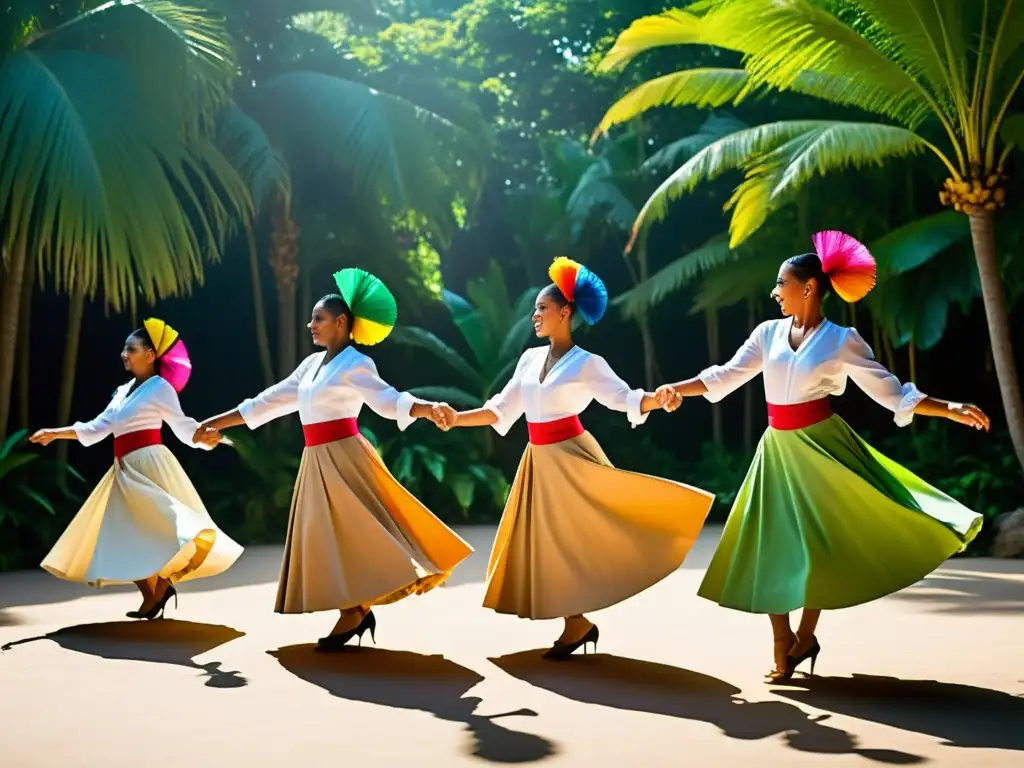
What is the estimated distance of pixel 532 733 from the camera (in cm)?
443

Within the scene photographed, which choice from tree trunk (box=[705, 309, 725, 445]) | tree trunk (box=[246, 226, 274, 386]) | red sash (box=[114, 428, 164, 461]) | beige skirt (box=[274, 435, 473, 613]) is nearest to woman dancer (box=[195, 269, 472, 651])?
beige skirt (box=[274, 435, 473, 613])

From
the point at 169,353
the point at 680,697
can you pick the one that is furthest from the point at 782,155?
the point at 680,697

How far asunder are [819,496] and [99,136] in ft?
22.5

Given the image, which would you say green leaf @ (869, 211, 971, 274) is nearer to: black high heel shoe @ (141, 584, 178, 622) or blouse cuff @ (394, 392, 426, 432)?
blouse cuff @ (394, 392, 426, 432)

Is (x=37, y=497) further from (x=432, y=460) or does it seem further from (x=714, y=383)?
(x=714, y=383)

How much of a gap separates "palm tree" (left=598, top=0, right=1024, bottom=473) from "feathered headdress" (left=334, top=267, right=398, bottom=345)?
5473 millimetres

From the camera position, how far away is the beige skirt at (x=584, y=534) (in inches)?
228

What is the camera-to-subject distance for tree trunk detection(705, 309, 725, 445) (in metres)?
18.2

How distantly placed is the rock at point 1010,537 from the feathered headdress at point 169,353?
706cm

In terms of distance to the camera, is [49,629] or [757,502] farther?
[49,629]

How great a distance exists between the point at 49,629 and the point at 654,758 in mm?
4200

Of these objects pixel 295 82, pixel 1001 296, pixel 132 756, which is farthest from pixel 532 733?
pixel 295 82

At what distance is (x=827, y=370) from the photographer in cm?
541

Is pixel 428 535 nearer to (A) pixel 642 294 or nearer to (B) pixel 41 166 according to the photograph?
(B) pixel 41 166
